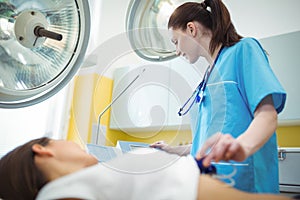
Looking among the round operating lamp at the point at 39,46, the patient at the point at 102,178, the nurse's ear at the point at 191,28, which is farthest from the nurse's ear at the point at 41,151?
the nurse's ear at the point at 191,28

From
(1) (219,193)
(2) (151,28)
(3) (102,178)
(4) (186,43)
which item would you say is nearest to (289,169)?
(4) (186,43)

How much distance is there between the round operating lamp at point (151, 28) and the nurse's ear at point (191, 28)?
105 mm

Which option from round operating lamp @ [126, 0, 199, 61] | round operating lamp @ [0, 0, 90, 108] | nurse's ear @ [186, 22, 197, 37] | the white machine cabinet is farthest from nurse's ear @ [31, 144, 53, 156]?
the white machine cabinet

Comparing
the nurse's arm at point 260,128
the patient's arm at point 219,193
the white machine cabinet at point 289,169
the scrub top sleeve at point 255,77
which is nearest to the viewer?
the patient's arm at point 219,193

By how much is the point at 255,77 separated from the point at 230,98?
11cm

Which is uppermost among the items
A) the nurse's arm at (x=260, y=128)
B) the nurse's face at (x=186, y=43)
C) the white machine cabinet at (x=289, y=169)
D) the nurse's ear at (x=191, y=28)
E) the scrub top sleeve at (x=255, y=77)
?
the nurse's ear at (x=191, y=28)

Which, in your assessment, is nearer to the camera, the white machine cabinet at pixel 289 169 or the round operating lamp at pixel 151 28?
the round operating lamp at pixel 151 28

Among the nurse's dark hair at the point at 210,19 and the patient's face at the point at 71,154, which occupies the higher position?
the nurse's dark hair at the point at 210,19

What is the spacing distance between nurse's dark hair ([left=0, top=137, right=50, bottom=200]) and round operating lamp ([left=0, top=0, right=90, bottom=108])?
0.94 feet

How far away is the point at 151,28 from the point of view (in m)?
1.20

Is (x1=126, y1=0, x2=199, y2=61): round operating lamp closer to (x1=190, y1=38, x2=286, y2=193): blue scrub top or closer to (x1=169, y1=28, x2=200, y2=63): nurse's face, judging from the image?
(x1=169, y1=28, x2=200, y2=63): nurse's face

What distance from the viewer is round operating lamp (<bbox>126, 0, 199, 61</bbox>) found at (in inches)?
46.0

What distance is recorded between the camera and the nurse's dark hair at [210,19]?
109cm

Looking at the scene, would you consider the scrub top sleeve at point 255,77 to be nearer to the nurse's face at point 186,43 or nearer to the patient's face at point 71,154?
the nurse's face at point 186,43
